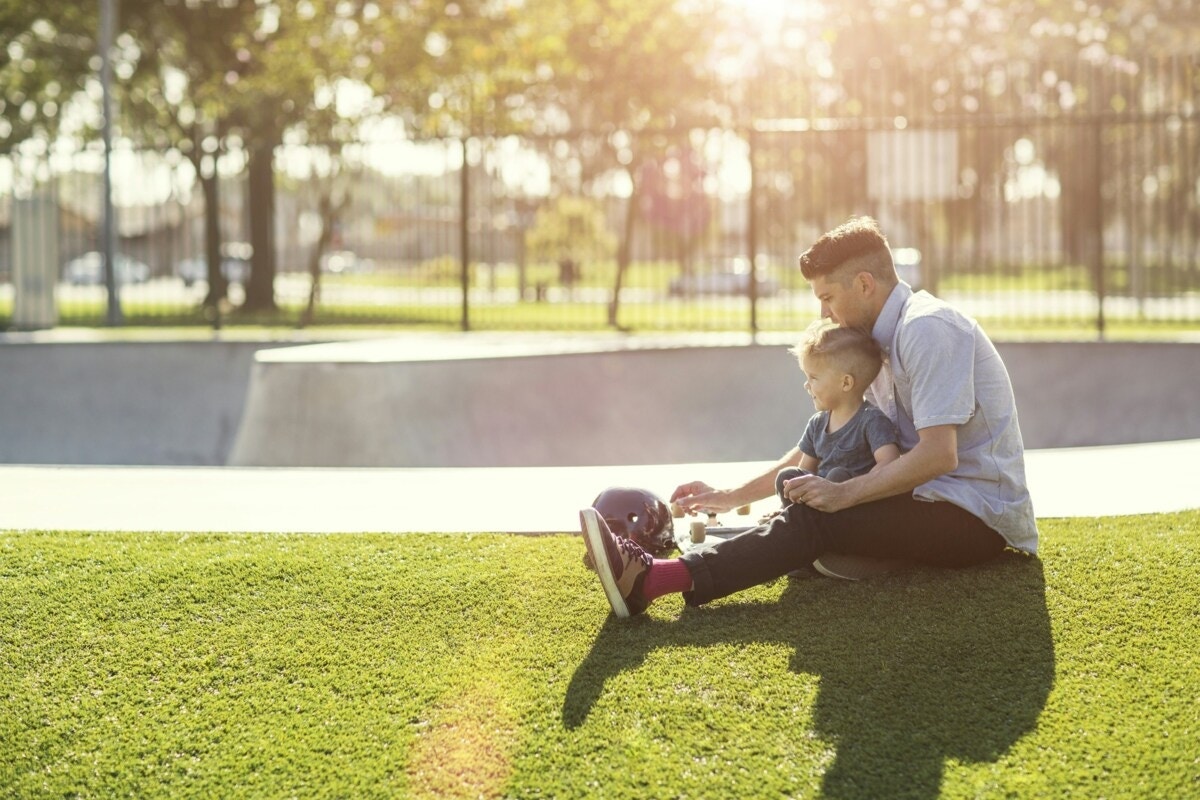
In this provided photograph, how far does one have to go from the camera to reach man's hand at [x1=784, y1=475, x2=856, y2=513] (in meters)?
4.42

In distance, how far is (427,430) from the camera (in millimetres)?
10125

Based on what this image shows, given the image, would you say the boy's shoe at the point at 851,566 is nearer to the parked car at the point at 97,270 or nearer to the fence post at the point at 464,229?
the fence post at the point at 464,229

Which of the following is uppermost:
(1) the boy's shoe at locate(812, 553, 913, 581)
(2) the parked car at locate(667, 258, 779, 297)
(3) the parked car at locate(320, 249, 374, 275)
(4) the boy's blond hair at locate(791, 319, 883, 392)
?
(3) the parked car at locate(320, 249, 374, 275)

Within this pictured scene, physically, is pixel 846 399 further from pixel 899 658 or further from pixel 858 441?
pixel 899 658

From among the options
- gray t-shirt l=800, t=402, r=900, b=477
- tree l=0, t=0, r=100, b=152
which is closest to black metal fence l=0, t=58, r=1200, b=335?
tree l=0, t=0, r=100, b=152

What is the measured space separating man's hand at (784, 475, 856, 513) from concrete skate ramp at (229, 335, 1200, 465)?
19.2 ft

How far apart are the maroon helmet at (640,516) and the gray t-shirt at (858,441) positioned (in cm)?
84

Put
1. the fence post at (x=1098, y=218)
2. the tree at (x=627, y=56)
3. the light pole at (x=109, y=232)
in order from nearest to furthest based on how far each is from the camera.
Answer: the fence post at (x=1098, y=218)
the light pole at (x=109, y=232)
the tree at (x=627, y=56)

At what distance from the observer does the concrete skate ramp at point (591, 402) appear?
9945 mm

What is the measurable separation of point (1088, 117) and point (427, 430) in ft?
26.5

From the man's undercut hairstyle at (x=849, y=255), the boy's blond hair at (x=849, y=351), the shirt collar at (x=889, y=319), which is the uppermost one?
the man's undercut hairstyle at (x=849, y=255)

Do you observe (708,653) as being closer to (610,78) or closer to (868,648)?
(868,648)

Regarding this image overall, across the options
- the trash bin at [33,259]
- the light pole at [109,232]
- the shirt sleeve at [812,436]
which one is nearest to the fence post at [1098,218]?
the shirt sleeve at [812,436]

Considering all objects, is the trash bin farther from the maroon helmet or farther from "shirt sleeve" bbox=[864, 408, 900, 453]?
"shirt sleeve" bbox=[864, 408, 900, 453]
